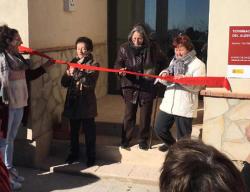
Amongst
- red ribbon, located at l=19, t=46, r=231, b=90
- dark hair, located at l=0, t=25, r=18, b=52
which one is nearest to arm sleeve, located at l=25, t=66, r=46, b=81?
red ribbon, located at l=19, t=46, r=231, b=90

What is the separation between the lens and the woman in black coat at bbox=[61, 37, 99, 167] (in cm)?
553

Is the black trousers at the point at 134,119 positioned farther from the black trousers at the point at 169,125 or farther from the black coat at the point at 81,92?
the black coat at the point at 81,92

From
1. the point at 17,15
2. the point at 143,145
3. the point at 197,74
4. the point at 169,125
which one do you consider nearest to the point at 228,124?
the point at 197,74

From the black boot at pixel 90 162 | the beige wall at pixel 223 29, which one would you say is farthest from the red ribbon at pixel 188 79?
the black boot at pixel 90 162

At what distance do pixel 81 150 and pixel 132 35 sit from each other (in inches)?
67.4

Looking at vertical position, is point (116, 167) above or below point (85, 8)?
below

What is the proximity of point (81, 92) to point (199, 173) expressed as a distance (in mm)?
4082

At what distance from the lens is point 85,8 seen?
7441 mm

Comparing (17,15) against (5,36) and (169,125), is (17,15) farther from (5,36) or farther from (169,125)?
(169,125)

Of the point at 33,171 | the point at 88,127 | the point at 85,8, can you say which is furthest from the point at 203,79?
the point at 85,8

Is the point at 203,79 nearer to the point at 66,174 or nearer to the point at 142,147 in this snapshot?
the point at 142,147

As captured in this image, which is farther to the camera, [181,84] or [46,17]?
[46,17]

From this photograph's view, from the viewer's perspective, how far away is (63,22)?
6586mm

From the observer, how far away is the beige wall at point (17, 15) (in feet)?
18.2
